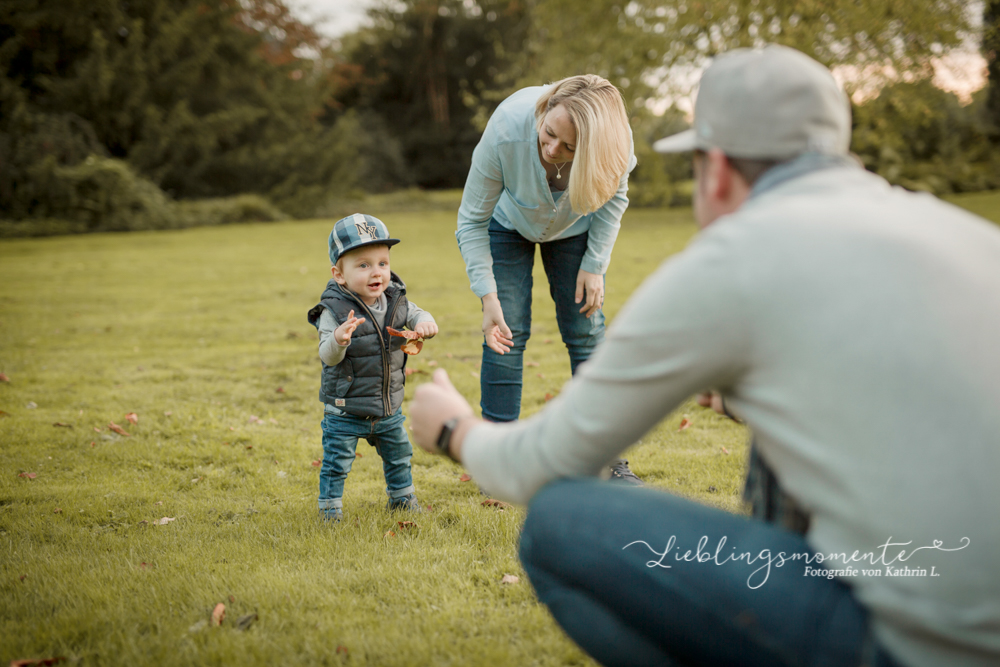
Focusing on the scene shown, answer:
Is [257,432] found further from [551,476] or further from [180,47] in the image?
[180,47]

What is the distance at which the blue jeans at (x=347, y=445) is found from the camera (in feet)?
11.7

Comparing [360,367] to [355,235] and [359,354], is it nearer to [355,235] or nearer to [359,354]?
[359,354]

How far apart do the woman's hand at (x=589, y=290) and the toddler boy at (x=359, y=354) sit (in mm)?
814

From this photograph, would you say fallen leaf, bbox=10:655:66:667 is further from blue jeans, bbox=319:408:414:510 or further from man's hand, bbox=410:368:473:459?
man's hand, bbox=410:368:473:459

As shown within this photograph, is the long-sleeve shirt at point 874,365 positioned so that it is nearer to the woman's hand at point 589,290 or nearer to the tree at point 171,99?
the woman's hand at point 589,290

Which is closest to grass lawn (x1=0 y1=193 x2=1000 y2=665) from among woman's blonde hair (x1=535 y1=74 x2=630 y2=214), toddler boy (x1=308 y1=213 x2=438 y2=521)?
toddler boy (x1=308 y1=213 x2=438 y2=521)

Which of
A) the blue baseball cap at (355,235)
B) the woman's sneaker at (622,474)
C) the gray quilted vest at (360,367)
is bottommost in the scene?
the woman's sneaker at (622,474)

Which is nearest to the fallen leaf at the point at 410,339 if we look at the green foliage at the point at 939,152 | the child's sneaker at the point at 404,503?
the child's sneaker at the point at 404,503

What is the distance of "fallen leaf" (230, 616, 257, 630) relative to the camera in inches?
99.3

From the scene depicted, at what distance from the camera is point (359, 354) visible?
11.6 feet

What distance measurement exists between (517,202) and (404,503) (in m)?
1.58

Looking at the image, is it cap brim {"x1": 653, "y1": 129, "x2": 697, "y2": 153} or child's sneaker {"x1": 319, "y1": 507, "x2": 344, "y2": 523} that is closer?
cap brim {"x1": 653, "y1": 129, "x2": 697, "y2": 153}

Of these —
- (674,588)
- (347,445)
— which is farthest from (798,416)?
(347,445)

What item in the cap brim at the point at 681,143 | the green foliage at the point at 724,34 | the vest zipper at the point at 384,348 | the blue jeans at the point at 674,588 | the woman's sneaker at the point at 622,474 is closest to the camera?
the blue jeans at the point at 674,588
